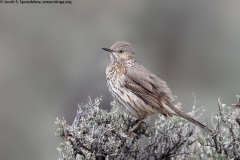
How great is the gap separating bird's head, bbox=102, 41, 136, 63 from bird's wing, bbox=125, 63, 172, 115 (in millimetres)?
472

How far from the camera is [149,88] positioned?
7.70 metres

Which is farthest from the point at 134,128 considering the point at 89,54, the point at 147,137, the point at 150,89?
the point at 89,54

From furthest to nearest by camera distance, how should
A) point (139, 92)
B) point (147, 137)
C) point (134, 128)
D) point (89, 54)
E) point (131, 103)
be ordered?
1. point (89, 54)
2. point (139, 92)
3. point (131, 103)
4. point (134, 128)
5. point (147, 137)

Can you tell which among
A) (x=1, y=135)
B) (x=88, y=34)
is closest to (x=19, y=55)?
(x=88, y=34)

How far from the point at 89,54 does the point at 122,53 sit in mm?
8524

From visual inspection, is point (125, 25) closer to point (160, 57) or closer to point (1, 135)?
point (160, 57)

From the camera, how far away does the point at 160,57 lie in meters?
17.0

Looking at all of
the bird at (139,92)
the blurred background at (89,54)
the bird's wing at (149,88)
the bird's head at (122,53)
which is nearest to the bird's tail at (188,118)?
the bird at (139,92)

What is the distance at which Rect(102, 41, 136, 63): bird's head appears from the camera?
8.41m

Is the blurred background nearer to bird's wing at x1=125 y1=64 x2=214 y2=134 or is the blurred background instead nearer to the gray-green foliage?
bird's wing at x1=125 y1=64 x2=214 y2=134

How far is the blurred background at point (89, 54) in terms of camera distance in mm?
14523

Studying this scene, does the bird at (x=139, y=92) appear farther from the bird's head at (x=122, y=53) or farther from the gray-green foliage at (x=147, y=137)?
the gray-green foliage at (x=147, y=137)

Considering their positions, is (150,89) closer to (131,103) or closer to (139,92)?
(139,92)

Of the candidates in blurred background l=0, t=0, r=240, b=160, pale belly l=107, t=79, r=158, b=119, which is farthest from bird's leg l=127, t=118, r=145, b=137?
blurred background l=0, t=0, r=240, b=160
